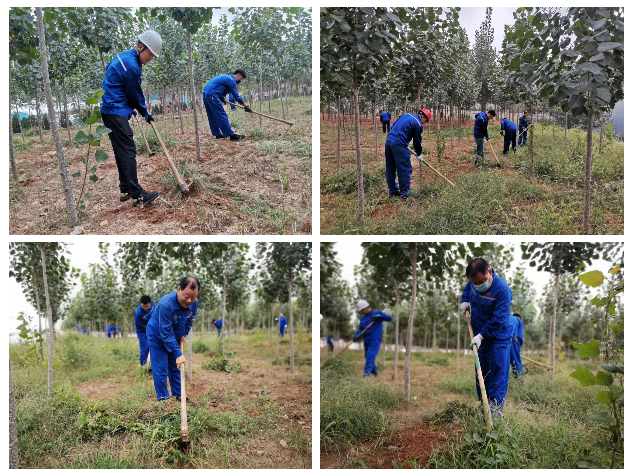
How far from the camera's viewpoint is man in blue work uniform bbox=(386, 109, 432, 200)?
4605mm

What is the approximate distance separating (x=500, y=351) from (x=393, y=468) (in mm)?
1369

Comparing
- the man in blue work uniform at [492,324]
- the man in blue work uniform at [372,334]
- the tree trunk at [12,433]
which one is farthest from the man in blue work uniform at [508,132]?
the tree trunk at [12,433]

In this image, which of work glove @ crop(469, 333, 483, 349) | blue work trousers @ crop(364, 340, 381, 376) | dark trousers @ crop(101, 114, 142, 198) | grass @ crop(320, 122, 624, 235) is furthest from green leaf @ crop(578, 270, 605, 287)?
blue work trousers @ crop(364, 340, 381, 376)

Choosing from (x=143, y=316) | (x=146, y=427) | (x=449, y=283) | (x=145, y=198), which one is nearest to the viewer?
(x=146, y=427)

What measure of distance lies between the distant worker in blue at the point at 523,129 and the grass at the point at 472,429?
3.03 metres

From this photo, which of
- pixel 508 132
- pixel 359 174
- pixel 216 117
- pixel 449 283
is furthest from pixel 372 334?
pixel 216 117

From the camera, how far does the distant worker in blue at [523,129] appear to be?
5.15 meters

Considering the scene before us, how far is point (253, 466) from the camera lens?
3.16 m

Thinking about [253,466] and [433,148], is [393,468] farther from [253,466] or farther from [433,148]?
[433,148]

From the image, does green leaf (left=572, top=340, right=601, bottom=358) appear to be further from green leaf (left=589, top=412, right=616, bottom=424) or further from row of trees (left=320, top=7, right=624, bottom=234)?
row of trees (left=320, top=7, right=624, bottom=234)

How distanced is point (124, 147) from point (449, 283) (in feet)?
20.8

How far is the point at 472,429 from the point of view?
3.12 metres

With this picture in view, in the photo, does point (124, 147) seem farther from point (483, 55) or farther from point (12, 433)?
point (483, 55)

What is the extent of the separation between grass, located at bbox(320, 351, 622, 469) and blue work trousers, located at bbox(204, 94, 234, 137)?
10.4ft
